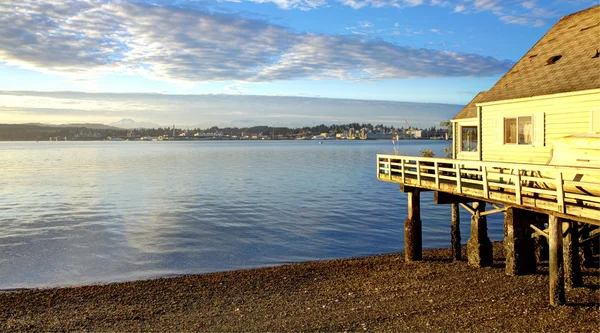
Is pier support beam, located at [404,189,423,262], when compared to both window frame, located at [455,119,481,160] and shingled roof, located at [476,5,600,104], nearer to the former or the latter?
window frame, located at [455,119,481,160]

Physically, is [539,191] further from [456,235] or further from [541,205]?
[456,235]

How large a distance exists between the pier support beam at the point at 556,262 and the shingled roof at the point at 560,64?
5017 mm

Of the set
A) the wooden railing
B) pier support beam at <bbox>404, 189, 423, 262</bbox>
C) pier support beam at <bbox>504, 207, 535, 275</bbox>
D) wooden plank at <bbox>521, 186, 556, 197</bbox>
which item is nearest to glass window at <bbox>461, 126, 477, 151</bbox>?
pier support beam at <bbox>404, 189, 423, 262</bbox>

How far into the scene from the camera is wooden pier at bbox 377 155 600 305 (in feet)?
40.5

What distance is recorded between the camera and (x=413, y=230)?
20.5 metres

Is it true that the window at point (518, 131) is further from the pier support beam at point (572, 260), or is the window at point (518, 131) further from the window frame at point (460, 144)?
the pier support beam at point (572, 260)

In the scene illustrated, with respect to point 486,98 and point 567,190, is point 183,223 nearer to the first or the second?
point 486,98

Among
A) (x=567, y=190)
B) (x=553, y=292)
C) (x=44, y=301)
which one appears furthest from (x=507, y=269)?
(x=44, y=301)

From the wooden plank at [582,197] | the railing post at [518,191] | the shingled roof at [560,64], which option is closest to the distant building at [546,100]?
the shingled roof at [560,64]

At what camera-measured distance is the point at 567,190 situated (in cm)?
1325

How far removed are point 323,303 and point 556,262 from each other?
6432mm

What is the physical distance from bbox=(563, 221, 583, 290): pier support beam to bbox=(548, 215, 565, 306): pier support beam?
178 cm

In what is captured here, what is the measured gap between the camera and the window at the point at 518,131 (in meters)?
18.3

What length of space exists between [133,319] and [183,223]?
1918cm
